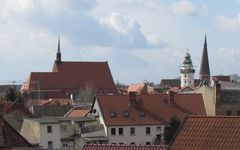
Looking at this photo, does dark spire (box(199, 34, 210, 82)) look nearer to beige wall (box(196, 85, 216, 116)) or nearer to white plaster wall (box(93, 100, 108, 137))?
beige wall (box(196, 85, 216, 116))

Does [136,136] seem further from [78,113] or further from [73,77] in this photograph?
[73,77]

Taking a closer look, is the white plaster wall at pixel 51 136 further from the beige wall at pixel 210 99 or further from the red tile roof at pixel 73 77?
the red tile roof at pixel 73 77

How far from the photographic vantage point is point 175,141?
19281 mm

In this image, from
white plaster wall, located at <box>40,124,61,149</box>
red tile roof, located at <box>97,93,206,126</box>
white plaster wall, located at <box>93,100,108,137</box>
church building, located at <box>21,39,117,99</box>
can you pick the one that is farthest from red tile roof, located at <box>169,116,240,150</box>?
church building, located at <box>21,39,117,99</box>

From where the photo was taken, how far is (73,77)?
148m

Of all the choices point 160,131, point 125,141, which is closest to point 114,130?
point 125,141

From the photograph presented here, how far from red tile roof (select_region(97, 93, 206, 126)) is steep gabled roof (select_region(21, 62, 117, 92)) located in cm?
7878

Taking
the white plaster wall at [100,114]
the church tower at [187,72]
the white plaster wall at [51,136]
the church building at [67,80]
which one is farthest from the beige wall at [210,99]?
the church tower at [187,72]

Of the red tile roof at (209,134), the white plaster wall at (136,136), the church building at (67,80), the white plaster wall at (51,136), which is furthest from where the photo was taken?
the church building at (67,80)

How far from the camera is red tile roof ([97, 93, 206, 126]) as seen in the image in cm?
6136

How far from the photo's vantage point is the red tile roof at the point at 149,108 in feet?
201

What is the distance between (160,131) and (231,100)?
1303 cm

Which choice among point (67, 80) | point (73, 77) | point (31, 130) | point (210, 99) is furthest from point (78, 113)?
point (73, 77)

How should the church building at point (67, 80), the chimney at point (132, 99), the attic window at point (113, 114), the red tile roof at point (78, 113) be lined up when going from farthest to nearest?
the church building at point (67, 80) → the red tile roof at point (78, 113) → the chimney at point (132, 99) → the attic window at point (113, 114)
